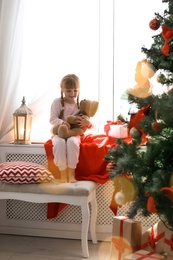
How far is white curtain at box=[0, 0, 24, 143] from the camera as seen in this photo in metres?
3.36

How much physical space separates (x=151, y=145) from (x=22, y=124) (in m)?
1.49

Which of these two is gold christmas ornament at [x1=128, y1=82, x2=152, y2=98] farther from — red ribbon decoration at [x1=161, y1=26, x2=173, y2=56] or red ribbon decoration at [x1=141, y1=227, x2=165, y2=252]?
red ribbon decoration at [x1=141, y1=227, x2=165, y2=252]

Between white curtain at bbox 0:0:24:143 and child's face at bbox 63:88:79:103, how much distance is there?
47cm

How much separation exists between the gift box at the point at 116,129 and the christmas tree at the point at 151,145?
0.82 metres

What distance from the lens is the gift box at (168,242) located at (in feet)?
7.06

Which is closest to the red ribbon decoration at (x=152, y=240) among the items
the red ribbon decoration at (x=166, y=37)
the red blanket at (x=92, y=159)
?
the red blanket at (x=92, y=159)

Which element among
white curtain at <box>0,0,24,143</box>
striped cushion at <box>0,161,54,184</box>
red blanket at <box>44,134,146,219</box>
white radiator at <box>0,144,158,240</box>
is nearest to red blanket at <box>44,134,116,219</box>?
red blanket at <box>44,134,146,219</box>

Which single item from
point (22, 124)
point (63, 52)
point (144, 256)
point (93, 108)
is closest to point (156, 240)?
point (144, 256)

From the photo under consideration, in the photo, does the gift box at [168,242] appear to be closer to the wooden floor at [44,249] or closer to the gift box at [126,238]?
the gift box at [126,238]

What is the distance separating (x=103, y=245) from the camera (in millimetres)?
3021

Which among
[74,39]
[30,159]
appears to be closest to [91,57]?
[74,39]

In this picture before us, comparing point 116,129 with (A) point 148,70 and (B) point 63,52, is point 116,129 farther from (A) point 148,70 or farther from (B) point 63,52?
(A) point 148,70

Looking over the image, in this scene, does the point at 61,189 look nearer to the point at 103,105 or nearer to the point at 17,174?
the point at 17,174

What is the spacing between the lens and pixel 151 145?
201 cm
